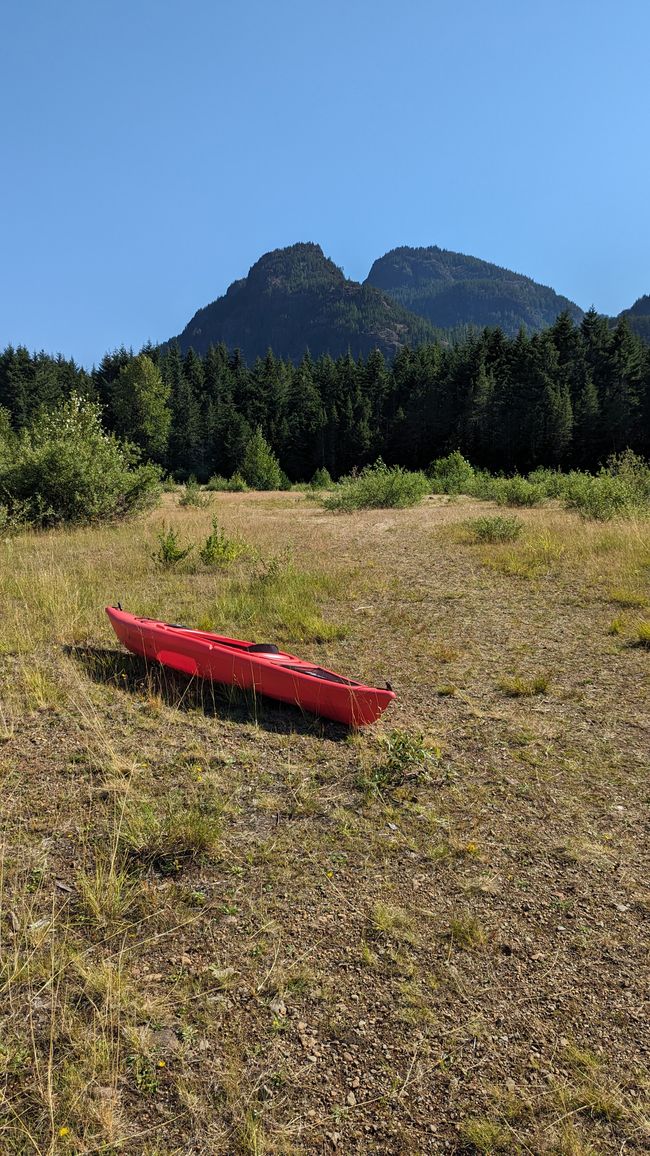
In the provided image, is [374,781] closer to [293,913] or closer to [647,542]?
[293,913]

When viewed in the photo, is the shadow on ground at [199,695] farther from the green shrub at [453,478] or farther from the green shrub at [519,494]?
the green shrub at [453,478]

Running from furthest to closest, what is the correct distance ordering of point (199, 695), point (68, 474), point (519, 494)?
1. point (519, 494)
2. point (68, 474)
3. point (199, 695)

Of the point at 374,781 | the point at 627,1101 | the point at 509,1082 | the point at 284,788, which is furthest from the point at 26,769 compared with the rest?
the point at 627,1101

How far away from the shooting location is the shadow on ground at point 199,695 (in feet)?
14.3

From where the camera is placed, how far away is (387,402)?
62.8 m

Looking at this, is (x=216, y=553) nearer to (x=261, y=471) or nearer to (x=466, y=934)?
(x=466, y=934)

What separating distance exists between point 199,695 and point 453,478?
82.2 ft

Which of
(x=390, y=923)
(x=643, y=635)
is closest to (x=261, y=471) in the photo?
(x=643, y=635)

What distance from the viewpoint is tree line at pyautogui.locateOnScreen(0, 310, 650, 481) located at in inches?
1807

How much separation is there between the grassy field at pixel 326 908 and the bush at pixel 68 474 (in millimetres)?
8059

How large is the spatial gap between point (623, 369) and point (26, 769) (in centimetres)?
5343

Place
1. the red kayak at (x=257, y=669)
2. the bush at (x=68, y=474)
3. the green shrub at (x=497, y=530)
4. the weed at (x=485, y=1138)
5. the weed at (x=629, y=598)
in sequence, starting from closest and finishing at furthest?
1. the weed at (x=485, y=1138)
2. the red kayak at (x=257, y=669)
3. the weed at (x=629, y=598)
4. the green shrub at (x=497, y=530)
5. the bush at (x=68, y=474)

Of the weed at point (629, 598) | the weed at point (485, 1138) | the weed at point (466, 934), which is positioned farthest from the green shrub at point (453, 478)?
the weed at point (485, 1138)

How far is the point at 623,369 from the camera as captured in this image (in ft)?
152
